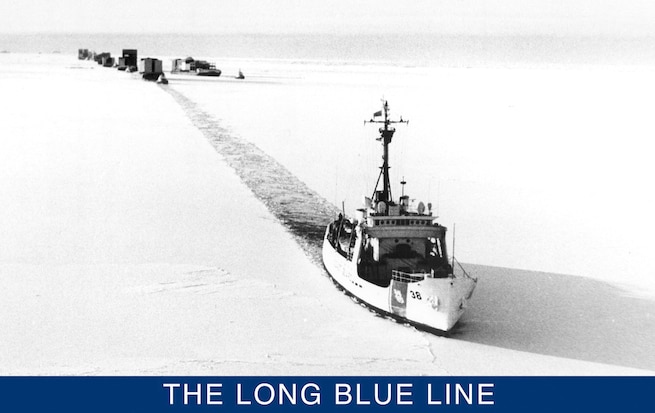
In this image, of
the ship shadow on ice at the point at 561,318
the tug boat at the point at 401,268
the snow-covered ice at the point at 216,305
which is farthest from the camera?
the tug boat at the point at 401,268

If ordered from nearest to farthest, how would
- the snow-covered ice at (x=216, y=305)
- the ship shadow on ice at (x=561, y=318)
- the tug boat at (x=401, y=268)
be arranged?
the snow-covered ice at (x=216, y=305)
the ship shadow on ice at (x=561, y=318)
the tug boat at (x=401, y=268)

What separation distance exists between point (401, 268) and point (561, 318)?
3.28 meters

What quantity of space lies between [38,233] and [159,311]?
23.6ft

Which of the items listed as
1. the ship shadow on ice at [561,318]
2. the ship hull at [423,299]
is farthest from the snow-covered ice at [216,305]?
the ship hull at [423,299]

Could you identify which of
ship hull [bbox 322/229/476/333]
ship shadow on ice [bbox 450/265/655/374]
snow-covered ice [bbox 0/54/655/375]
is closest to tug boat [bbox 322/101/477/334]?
ship hull [bbox 322/229/476/333]

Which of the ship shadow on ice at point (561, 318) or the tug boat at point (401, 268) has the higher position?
the tug boat at point (401, 268)

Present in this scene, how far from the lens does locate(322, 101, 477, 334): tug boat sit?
14484mm

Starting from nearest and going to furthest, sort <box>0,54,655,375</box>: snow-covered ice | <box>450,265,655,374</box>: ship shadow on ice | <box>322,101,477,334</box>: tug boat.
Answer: <box>0,54,655,375</box>: snow-covered ice → <box>450,265,655,374</box>: ship shadow on ice → <box>322,101,477,334</box>: tug boat

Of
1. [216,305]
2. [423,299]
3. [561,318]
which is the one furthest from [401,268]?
[216,305]

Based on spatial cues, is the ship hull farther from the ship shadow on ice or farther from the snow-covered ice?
the ship shadow on ice

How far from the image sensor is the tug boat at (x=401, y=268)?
1448 cm

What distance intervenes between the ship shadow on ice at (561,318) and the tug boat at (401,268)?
785 mm

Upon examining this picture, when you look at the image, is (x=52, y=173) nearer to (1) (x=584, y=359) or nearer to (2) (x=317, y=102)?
(1) (x=584, y=359)

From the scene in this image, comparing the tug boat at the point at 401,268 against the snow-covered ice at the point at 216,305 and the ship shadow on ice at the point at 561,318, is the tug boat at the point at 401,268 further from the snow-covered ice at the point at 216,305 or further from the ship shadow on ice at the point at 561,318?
the ship shadow on ice at the point at 561,318
